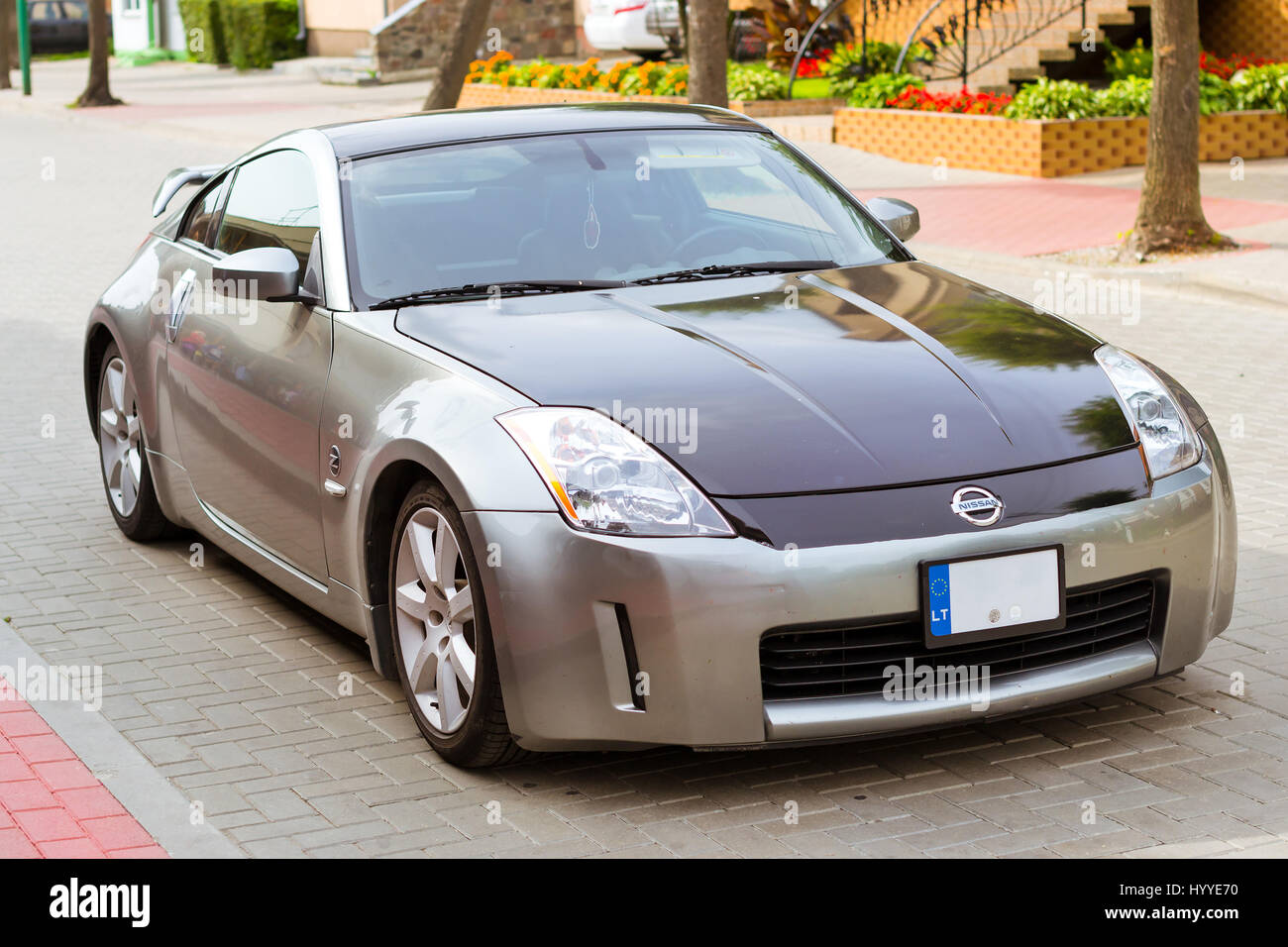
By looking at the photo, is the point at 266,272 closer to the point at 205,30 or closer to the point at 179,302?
the point at 179,302

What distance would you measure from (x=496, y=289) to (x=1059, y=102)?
45.2 feet

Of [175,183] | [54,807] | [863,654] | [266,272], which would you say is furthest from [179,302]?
[863,654]

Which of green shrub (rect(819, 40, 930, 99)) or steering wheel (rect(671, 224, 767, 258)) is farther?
green shrub (rect(819, 40, 930, 99))

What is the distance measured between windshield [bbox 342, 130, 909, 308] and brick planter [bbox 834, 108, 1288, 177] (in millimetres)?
12266

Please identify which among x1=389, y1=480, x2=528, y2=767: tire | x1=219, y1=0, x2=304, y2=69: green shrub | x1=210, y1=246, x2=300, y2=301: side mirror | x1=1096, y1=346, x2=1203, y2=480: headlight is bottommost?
x1=389, y1=480, x2=528, y2=767: tire

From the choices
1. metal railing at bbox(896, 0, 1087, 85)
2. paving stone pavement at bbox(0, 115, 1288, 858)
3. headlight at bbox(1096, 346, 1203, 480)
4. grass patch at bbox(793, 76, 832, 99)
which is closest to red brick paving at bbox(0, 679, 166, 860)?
paving stone pavement at bbox(0, 115, 1288, 858)

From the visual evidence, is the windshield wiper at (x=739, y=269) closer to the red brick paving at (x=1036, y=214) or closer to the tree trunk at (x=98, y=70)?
the red brick paving at (x=1036, y=214)

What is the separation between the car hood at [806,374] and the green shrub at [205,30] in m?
42.8

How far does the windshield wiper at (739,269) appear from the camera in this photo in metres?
5.33

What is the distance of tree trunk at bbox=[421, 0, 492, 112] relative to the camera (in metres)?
Result: 23.6

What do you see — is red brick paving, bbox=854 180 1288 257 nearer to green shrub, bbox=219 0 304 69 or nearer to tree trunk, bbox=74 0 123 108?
tree trunk, bbox=74 0 123 108

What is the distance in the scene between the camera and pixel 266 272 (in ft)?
17.1

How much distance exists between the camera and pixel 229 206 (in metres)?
6.36
